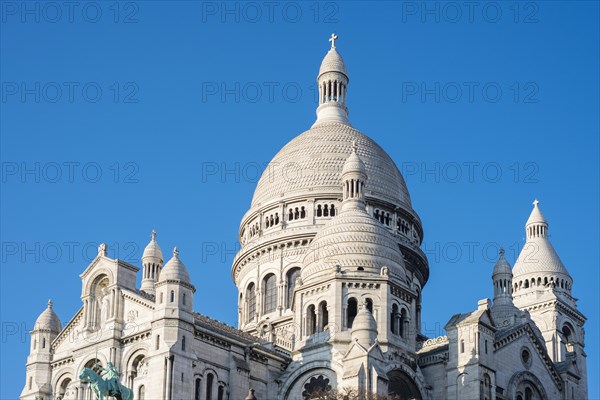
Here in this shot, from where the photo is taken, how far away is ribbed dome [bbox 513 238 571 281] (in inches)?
4444

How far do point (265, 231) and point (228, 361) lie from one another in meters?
23.1

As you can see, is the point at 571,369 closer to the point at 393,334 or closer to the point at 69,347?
the point at 393,334

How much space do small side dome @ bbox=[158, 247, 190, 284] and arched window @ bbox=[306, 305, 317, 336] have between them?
392 inches

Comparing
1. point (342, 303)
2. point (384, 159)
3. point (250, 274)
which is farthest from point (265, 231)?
point (342, 303)

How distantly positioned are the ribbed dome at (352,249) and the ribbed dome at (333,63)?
2438 centimetres

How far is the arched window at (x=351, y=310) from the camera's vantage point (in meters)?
91.4

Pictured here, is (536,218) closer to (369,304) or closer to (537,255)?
(537,255)

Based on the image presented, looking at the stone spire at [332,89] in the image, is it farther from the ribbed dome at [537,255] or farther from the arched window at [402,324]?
the arched window at [402,324]

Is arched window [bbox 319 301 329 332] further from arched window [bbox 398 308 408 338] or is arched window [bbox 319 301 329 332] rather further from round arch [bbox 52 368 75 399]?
round arch [bbox 52 368 75 399]

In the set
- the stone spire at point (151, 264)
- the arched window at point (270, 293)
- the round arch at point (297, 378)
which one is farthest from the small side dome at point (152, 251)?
the round arch at point (297, 378)

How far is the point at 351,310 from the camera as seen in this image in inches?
3625

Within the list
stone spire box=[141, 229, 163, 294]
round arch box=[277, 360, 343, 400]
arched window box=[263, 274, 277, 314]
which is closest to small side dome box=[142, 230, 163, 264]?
stone spire box=[141, 229, 163, 294]

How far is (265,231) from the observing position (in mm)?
110000

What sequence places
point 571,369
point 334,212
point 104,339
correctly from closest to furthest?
1. point 104,339
2. point 571,369
3. point 334,212
